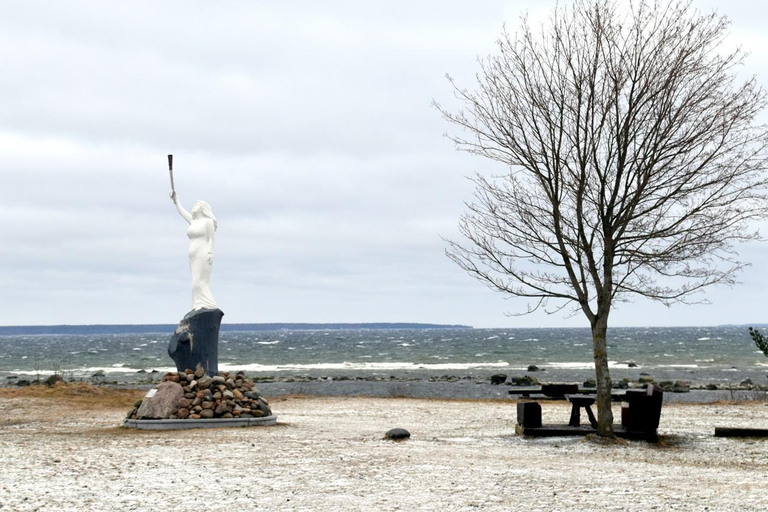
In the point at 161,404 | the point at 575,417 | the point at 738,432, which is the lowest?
the point at 738,432

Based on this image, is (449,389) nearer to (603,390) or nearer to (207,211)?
(207,211)

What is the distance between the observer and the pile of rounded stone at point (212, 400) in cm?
1612

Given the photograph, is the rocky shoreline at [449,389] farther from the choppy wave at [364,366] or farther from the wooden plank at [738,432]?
the choppy wave at [364,366]

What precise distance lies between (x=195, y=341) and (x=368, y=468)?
8.45m

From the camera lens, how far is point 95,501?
877 centimetres

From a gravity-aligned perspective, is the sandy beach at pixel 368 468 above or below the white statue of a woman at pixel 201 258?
below

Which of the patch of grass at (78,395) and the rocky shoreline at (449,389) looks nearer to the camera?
the patch of grass at (78,395)

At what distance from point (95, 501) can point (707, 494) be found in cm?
616

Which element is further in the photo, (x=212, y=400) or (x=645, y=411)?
(x=212, y=400)

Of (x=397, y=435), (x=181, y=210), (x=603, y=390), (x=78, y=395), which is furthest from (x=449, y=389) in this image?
(x=603, y=390)

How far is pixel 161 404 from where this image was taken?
1600cm

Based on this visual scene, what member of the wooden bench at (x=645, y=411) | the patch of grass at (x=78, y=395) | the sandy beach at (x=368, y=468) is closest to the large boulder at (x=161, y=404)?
the sandy beach at (x=368, y=468)

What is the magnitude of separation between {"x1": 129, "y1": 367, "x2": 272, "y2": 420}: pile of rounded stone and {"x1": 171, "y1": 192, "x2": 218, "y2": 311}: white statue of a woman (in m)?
2.24

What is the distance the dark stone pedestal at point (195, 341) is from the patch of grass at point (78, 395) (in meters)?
5.45
